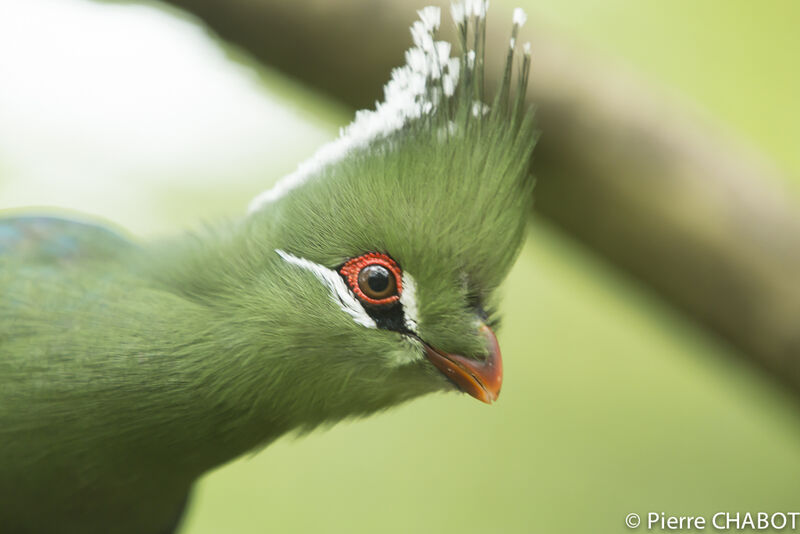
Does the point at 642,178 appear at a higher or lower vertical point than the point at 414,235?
higher

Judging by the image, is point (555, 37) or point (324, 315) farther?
point (555, 37)

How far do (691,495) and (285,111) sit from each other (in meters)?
2.92

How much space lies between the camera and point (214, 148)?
3691 millimetres

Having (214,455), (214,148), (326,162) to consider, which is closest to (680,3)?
(214,148)

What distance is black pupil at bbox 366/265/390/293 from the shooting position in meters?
1.64

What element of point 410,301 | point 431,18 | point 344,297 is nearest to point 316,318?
point 344,297

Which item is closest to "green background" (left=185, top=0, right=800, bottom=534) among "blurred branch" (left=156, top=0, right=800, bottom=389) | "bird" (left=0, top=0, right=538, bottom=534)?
Answer: "blurred branch" (left=156, top=0, right=800, bottom=389)

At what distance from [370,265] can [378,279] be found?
4 centimetres

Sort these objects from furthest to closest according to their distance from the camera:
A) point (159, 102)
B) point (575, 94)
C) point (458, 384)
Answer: point (159, 102)
point (575, 94)
point (458, 384)

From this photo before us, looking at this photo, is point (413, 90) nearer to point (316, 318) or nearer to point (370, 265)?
point (370, 265)

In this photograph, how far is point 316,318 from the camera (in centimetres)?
170

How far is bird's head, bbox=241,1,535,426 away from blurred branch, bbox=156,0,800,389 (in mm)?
933

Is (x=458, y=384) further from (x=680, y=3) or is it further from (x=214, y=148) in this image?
(x=680, y=3)

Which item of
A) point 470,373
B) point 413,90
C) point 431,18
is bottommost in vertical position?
point 470,373
